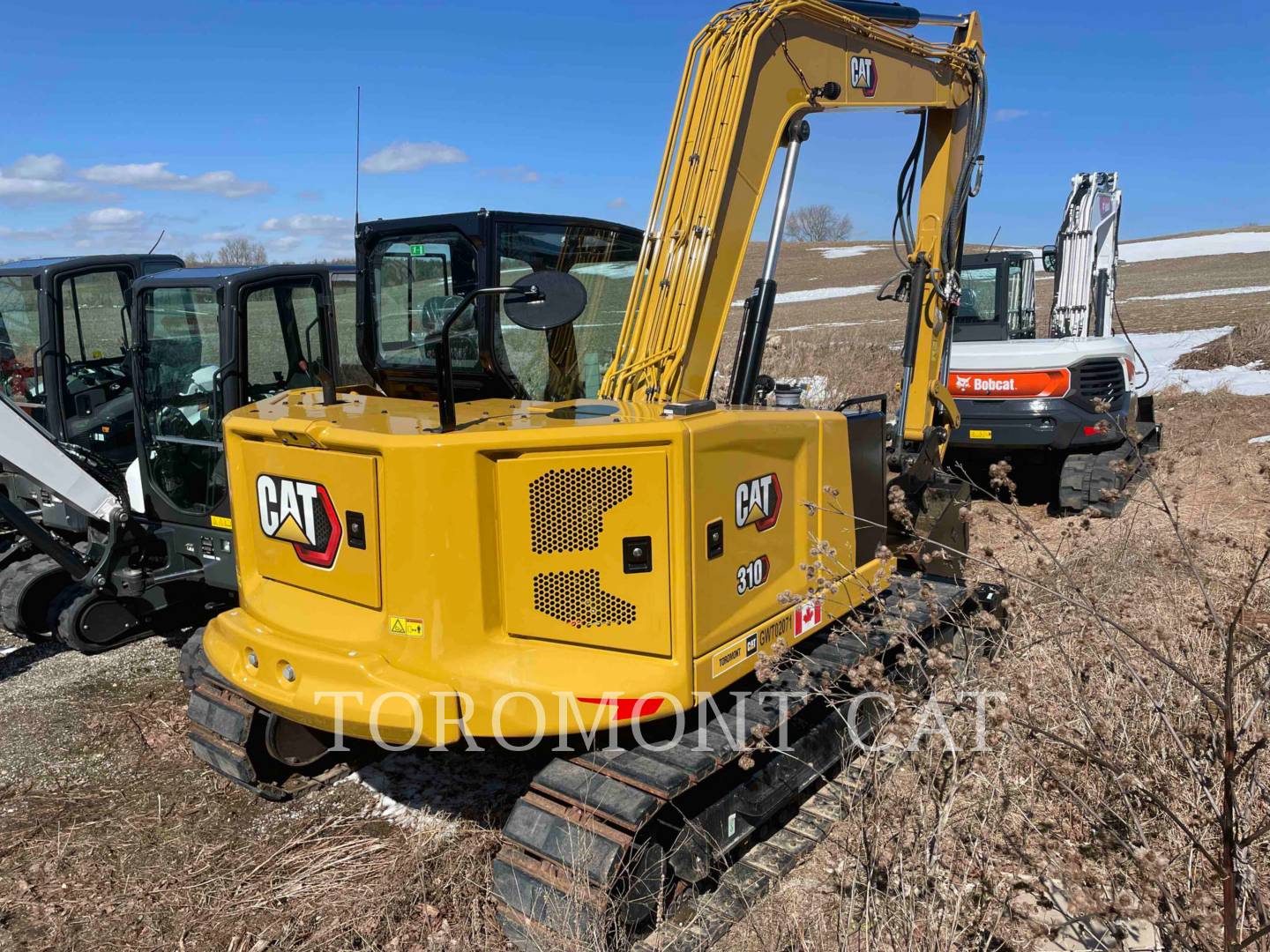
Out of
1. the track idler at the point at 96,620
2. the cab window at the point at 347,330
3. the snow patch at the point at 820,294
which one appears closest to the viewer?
the track idler at the point at 96,620

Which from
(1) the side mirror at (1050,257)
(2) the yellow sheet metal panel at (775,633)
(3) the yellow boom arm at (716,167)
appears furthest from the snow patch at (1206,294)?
(2) the yellow sheet metal panel at (775,633)

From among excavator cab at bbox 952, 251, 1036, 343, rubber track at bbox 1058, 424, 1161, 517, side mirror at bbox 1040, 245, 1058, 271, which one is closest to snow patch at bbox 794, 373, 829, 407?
excavator cab at bbox 952, 251, 1036, 343

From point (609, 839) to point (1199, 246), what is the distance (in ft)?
186

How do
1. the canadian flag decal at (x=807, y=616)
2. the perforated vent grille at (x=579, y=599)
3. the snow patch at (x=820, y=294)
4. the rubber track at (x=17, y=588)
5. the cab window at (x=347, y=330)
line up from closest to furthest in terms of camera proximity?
1. the perforated vent grille at (x=579, y=599)
2. the canadian flag decal at (x=807, y=616)
3. the cab window at (x=347, y=330)
4. the rubber track at (x=17, y=588)
5. the snow patch at (x=820, y=294)

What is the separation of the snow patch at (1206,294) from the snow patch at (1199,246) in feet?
56.7

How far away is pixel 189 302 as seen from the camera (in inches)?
243

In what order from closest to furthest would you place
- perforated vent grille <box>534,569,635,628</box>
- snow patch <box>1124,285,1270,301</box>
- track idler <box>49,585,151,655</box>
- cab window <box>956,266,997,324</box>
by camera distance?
perforated vent grille <box>534,569,635,628</box>
track idler <box>49,585,151,655</box>
cab window <box>956,266,997,324</box>
snow patch <box>1124,285,1270,301</box>

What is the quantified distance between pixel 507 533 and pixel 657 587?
0.54 metres

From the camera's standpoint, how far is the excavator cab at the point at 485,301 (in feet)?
14.0

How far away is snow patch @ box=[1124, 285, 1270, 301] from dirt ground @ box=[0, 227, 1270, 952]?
80.9 feet

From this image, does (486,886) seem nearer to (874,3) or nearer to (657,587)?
(657,587)

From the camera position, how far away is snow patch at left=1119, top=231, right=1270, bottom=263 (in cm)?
4734

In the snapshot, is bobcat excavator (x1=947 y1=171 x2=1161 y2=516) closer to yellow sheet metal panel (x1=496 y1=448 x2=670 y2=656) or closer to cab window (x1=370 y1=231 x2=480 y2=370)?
cab window (x1=370 y1=231 x2=480 y2=370)

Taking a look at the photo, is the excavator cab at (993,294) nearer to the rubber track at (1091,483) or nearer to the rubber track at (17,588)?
the rubber track at (1091,483)
